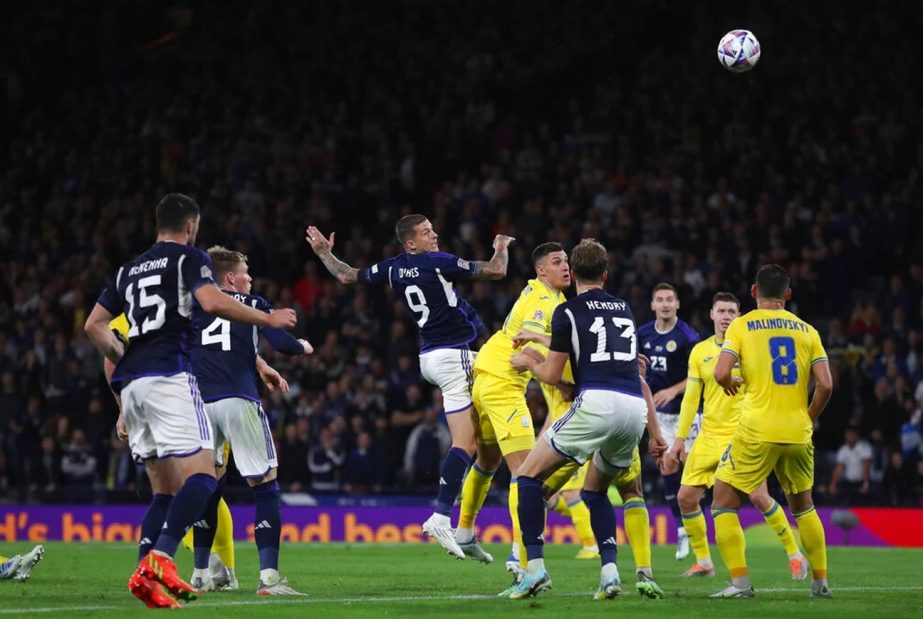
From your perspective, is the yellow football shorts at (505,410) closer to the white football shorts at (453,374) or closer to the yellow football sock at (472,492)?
the white football shorts at (453,374)

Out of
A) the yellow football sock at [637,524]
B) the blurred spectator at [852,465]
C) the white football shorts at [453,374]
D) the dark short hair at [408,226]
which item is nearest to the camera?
the yellow football sock at [637,524]

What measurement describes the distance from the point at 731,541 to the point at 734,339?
1506 millimetres

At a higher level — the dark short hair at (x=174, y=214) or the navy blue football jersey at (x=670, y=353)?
the dark short hair at (x=174, y=214)

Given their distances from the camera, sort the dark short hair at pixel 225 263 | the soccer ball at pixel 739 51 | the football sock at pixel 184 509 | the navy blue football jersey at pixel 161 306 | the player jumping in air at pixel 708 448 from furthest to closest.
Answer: the soccer ball at pixel 739 51, the player jumping in air at pixel 708 448, the dark short hair at pixel 225 263, the navy blue football jersey at pixel 161 306, the football sock at pixel 184 509

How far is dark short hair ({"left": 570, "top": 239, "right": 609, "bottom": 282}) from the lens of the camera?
10250 mm

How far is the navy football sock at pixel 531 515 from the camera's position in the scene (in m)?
10.1

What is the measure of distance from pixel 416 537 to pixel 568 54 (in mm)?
12164

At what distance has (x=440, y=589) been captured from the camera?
11688mm

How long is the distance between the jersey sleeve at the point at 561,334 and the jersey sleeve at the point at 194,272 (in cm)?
242

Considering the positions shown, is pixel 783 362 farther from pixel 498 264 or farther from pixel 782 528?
pixel 782 528

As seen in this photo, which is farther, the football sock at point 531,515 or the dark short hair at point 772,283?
the dark short hair at point 772,283

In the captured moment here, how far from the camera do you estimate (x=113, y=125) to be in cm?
3075

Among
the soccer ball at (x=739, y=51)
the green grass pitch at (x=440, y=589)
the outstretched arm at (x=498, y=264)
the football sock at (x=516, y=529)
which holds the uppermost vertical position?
the soccer ball at (x=739, y=51)

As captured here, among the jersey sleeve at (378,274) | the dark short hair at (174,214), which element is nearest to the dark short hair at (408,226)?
the jersey sleeve at (378,274)
